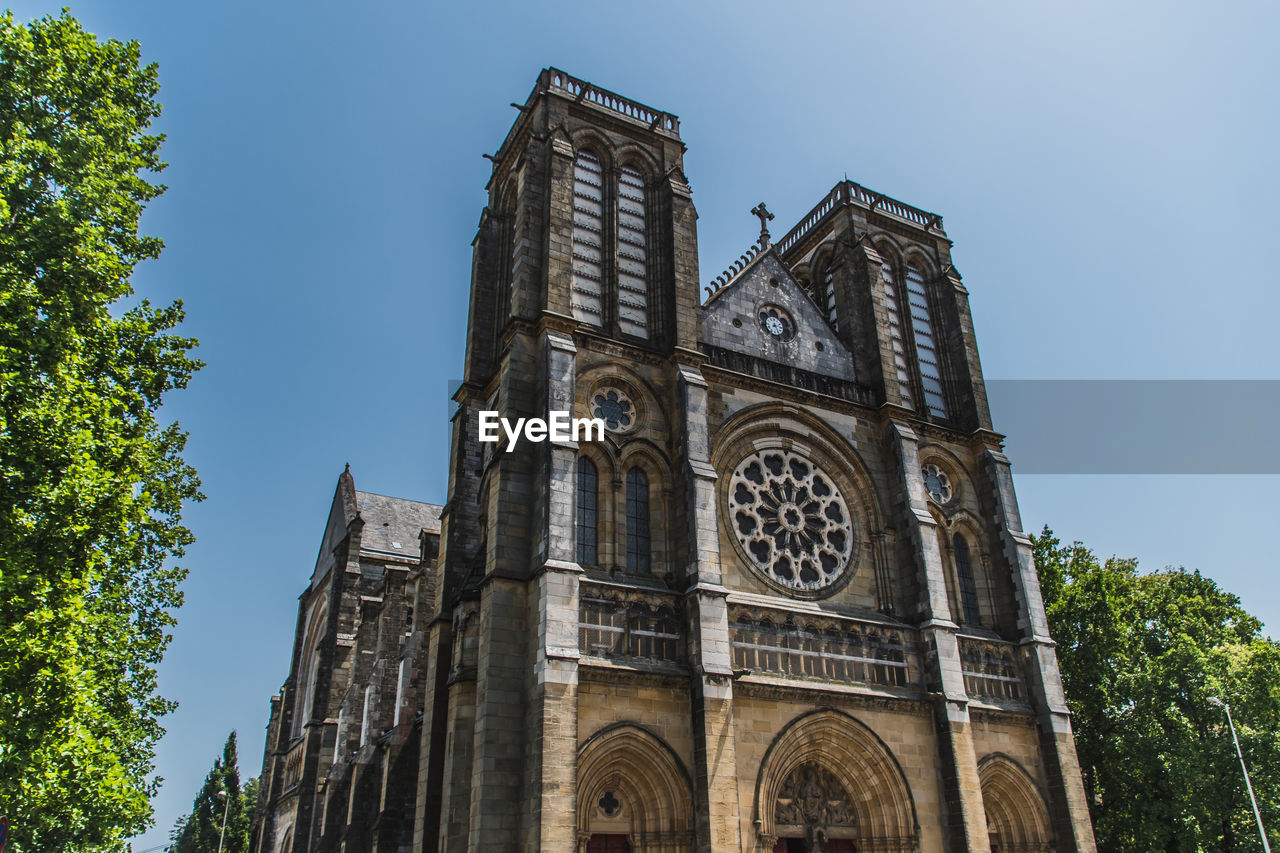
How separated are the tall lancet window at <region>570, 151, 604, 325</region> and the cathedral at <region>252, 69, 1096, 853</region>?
0.08 m

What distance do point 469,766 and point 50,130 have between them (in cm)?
1233

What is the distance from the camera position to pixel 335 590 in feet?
103

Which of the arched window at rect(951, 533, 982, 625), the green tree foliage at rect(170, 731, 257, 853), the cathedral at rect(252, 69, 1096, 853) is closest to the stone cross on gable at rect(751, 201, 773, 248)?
the cathedral at rect(252, 69, 1096, 853)

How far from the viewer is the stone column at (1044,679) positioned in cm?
1964

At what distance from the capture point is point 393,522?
127 feet

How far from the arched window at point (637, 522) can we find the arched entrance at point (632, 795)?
139 inches

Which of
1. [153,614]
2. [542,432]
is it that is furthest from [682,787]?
[153,614]

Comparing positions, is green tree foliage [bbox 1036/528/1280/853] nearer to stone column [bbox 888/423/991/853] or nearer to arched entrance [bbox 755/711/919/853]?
stone column [bbox 888/423/991/853]

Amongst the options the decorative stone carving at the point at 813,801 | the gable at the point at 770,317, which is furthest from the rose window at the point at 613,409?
the decorative stone carving at the point at 813,801

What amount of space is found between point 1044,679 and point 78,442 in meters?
20.1

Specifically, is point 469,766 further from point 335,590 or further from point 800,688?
point 335,590

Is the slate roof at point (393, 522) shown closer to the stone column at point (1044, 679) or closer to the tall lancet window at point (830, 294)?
the tall lancet window at point (830, 294)

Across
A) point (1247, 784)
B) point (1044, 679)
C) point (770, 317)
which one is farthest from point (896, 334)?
point (1247, 784)

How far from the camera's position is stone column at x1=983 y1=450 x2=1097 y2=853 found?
19.6m
